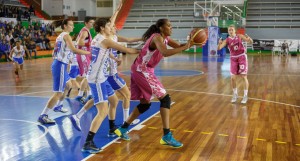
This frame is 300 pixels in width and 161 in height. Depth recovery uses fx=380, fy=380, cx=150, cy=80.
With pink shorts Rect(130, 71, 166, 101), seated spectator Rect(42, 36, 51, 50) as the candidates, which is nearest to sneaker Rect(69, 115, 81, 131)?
pink shorts Rect(130, 71, 166, 101)

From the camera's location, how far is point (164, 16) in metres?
33.9

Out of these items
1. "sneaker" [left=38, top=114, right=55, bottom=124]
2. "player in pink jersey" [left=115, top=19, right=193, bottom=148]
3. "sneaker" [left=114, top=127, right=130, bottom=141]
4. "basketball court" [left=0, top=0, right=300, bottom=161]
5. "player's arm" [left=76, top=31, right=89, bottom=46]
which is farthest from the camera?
"player's arm" [left=76, top=31, right=89, bottom=46]

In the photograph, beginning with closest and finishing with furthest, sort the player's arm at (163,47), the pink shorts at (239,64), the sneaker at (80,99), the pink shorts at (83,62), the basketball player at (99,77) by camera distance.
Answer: the player's arm at (163,47) → the basketball player at (99,77) → the pink shorts at (83,62) → the sneaker at (80,99) → the pink shorts at (239,64)

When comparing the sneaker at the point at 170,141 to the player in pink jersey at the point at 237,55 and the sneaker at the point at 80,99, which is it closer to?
the sneaker at the point at 80,99

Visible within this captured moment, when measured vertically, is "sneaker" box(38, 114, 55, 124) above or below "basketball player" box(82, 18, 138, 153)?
below

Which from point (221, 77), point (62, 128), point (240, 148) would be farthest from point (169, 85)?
point (240, 148)

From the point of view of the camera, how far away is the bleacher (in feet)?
108

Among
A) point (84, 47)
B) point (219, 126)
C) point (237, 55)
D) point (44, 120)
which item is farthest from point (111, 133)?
point (237, 55)

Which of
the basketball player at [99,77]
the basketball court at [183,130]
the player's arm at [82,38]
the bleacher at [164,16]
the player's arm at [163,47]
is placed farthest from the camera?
the bleacher at [164,16]

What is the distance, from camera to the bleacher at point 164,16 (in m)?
33.0

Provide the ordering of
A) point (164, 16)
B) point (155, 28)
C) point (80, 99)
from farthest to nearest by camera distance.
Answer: point (164, 16) < point (80, 99) < point (155, 28)

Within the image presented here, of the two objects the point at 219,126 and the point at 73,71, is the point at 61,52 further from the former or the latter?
the point at 219,126

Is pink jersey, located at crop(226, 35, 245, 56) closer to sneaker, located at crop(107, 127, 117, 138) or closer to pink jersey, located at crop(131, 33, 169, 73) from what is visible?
pink jersey, located at crop(131, 33, 169, 73)

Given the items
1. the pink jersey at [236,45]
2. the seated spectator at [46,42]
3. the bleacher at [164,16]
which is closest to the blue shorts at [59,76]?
the pink jersey at [236,45]
